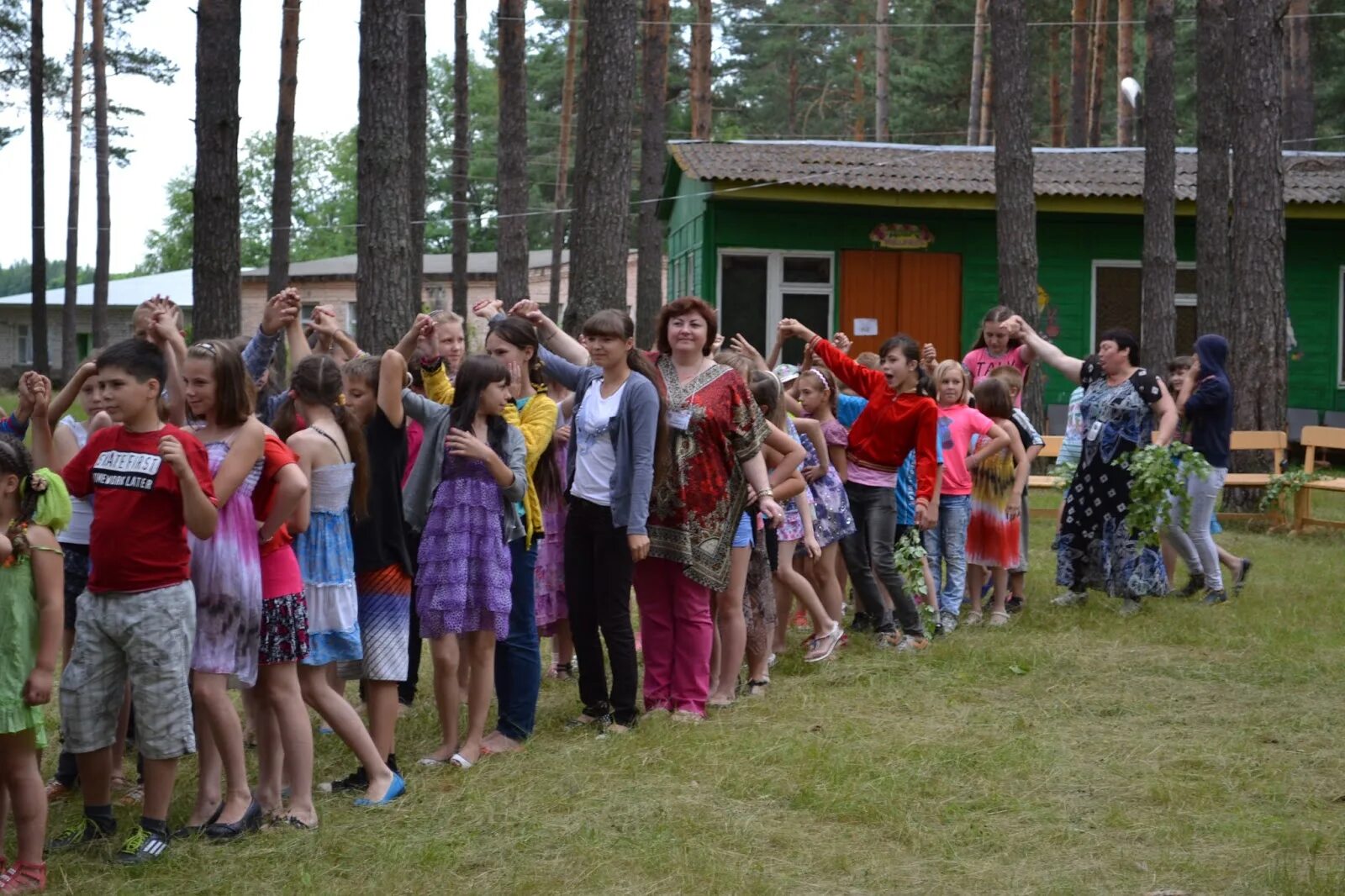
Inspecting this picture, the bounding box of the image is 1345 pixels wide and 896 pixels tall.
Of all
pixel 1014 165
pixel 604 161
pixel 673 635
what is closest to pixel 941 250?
pixel 1014 165

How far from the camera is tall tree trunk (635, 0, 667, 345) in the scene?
1028 inches

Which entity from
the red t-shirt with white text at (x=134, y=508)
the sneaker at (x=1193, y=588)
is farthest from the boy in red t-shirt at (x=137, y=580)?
the sneaker at (x=1193, y=588)

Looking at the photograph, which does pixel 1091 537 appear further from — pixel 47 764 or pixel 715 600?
pixel 47 764

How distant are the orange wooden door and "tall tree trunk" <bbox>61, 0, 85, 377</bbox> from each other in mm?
23316

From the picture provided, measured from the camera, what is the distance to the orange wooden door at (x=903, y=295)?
2206 cm

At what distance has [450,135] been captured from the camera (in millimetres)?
68312

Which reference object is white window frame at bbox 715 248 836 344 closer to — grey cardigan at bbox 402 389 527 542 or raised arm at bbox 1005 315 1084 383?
raised arm at bbox 1005 315 1084 383

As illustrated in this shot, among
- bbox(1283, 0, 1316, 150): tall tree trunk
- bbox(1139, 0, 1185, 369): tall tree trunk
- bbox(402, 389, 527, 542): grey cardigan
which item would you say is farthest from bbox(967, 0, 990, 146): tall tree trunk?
bbox(402, 389, 527, 542): grey cardigan

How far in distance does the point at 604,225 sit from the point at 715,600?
19.2 ft

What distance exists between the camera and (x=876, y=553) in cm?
847

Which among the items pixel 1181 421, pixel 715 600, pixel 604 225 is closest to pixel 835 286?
pixel 604 225

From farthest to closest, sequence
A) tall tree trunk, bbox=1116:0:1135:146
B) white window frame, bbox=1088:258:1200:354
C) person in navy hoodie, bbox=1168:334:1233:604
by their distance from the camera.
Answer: tall tree trunk, bbox=1116:0:1135:146
white window frame, bbox=1088:258:1200:354
person in navy hoodie, bbox=1168:334:1233:604

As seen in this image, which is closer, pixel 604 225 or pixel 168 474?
pixel 168 474

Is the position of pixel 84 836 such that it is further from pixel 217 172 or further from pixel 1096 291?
pixel 1096 291
